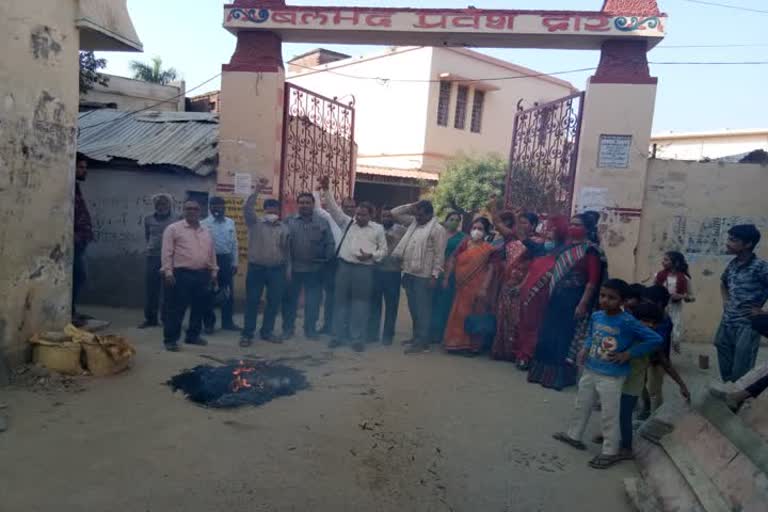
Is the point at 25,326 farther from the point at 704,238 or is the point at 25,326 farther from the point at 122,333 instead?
the point at 704,238

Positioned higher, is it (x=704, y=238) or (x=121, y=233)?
(x=704, y=238)

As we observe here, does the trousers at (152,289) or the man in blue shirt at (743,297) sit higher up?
the man in blue shirt at (743,297)

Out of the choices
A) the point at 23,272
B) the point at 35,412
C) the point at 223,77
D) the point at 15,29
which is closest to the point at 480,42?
the point at 223,77

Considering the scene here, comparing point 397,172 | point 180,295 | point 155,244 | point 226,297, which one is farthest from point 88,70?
point 397,172

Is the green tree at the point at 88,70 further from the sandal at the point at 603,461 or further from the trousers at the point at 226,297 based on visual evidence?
the sandal at the point at 603,461

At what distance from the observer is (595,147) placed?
750cm

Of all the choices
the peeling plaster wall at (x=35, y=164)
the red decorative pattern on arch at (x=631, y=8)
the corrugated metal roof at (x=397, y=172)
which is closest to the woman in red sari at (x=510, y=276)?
the red decorative pattern on arch at (x=631, y=8)

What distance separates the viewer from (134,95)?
18656 mm

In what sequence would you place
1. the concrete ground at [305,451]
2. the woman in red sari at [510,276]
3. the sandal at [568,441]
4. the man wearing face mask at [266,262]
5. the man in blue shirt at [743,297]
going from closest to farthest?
1. the concrete ground at [305,451]
2. the sandal at [568,441]
3. the man in blue shirt at [743,297]
4. the woman in red sari at [510,276]
5. the man wearing face mask at [266,262]

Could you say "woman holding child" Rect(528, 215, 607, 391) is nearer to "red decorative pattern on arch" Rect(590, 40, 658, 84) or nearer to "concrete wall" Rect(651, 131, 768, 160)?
"red decorative pattern on arch" Rect(590, 40, 658, 84)

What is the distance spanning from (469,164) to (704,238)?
10348mm

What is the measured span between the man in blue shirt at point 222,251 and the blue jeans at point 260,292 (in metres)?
0.54

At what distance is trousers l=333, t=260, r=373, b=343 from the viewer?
6.95 meters

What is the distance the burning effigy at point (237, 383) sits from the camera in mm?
4851
